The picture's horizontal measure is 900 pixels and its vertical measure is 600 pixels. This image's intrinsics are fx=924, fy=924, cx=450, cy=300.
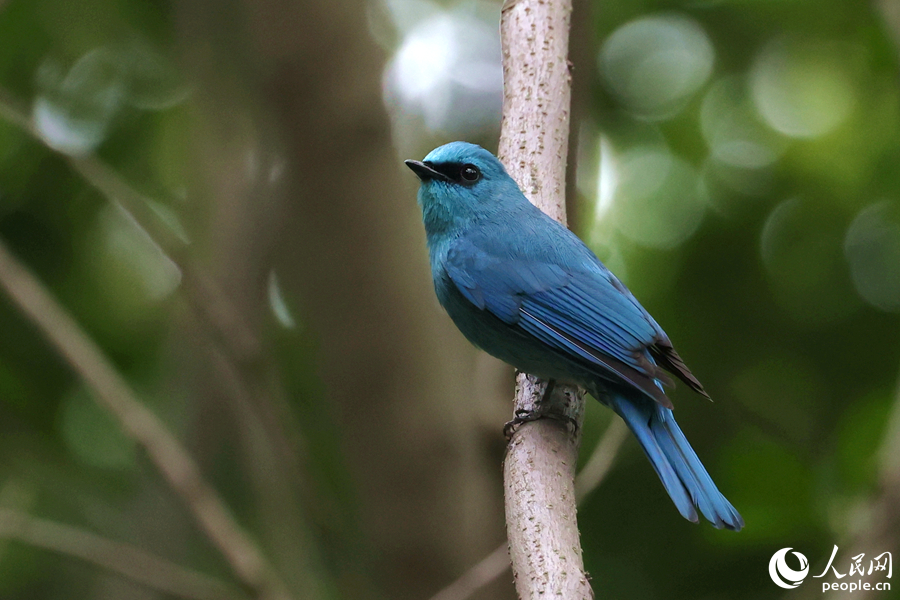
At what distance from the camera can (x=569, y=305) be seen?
3.65 m

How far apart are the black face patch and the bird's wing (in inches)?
10.1

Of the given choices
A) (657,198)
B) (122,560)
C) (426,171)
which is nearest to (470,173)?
(426,171)

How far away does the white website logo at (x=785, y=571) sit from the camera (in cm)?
423

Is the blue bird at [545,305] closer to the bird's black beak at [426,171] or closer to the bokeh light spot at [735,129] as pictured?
the bird's black beak at [426,171]

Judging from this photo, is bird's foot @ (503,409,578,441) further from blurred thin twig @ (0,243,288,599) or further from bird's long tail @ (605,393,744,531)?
blurred thin twig @ (0,243,288,599)

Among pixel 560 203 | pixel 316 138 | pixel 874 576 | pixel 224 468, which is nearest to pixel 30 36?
pixel 316 138

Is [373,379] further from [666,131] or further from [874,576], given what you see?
[874,576]

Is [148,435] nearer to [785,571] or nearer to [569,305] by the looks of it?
[569,305]

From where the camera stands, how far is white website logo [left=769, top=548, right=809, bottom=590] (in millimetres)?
4227

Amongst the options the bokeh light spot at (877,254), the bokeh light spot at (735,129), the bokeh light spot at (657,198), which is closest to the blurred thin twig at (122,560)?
the bokeh light spot at (657,198)

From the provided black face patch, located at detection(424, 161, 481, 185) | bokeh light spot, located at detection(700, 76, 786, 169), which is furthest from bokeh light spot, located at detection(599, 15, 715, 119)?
black face patch, located at detection(424, 161, 481, 185)

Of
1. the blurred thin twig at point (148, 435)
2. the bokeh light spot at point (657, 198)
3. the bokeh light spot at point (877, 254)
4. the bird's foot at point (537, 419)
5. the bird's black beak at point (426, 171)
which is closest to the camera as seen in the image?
the blurred thin twig at point (148, 435)

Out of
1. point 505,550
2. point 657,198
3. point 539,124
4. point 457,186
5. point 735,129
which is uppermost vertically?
point 735,129

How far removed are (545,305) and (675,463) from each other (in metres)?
0.80
